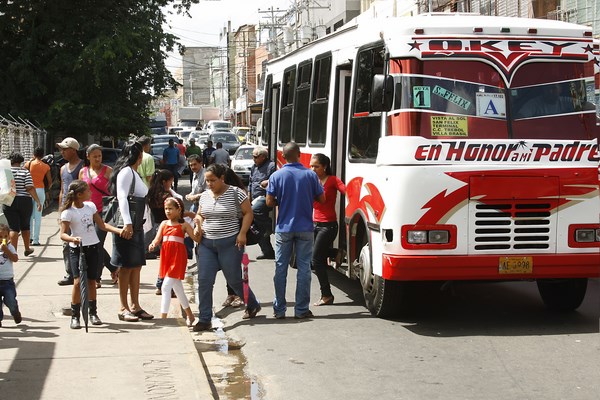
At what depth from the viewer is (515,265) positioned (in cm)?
942

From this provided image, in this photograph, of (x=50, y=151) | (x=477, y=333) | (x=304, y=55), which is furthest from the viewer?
(x=50, y=151)

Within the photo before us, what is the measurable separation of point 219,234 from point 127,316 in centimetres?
141

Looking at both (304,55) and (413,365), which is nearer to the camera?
(413,365)

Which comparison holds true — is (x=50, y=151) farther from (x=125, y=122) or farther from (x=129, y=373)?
(x=129, y=373)

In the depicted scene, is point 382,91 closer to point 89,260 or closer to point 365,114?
point 365,114

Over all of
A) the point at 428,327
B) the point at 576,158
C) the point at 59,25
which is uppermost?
the point at 59,25

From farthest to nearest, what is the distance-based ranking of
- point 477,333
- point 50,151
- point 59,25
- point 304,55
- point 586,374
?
1. point 50,151
2. point 59,25
3. point 304,55
4. point 477,333
5. point 586,374

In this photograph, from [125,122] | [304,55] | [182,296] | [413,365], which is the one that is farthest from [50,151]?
[413,365]

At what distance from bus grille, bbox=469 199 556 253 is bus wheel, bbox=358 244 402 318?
101cm

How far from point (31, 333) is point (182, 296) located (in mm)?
1511

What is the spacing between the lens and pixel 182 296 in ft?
32.9

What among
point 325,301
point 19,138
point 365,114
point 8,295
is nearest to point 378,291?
point 325,301

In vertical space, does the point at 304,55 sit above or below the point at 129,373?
above

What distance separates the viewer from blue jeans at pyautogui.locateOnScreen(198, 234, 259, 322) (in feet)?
32.5
